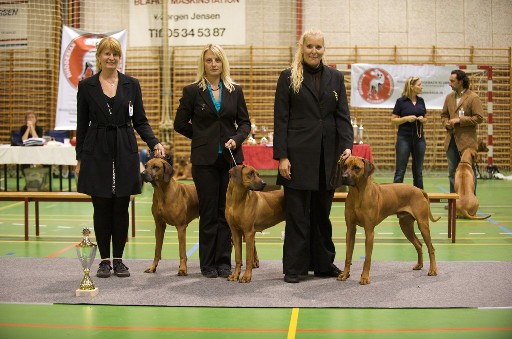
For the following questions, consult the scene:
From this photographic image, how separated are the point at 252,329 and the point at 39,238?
4.44 metres

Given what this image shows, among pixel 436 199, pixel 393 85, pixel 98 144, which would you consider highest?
pixel 393 85

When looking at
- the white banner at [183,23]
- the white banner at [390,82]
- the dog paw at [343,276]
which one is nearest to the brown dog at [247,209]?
the dog paw at [343,276]

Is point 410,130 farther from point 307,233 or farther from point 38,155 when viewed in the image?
point 38,155

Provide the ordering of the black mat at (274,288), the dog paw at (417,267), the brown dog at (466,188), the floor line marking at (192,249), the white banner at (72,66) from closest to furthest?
the black mat at (274,288)
the dog paw at (417,267)
the floor line marking at (192,249)
the brown dog at (466,188)
the white banner at (72,66)

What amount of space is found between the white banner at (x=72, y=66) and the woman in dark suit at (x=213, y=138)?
7.67m

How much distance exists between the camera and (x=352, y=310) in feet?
15.1

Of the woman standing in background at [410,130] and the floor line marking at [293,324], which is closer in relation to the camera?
the floor line marking at [293,324]

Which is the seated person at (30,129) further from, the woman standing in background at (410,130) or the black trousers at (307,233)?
the black trousers at (307,233)

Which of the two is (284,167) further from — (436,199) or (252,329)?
(436,199)

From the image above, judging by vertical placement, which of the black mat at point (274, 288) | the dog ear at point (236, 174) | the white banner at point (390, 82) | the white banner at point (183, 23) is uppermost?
the white banner at point (183, 23)

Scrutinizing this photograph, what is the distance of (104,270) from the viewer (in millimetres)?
5613

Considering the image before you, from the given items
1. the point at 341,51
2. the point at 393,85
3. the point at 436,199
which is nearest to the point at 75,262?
the point at 436,199

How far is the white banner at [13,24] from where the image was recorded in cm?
1609

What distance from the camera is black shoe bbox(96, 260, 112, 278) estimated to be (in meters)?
5.59
